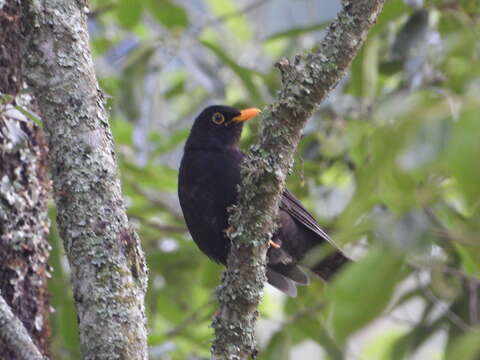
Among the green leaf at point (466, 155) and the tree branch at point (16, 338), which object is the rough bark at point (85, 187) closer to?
the tree branch at point (16, 338)

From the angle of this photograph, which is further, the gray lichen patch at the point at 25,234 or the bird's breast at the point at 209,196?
the bird's breast at the point at 209,196

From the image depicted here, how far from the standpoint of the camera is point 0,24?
174 inches

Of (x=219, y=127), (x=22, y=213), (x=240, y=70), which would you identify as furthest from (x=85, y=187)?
(x=240, y=70)

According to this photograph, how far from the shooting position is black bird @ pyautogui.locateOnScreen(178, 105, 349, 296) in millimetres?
5062

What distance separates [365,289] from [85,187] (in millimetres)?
1669

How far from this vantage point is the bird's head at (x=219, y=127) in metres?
5.62

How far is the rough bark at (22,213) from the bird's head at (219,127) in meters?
1.38

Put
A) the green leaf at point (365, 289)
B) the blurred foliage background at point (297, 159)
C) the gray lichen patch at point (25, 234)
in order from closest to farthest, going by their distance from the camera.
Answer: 1. the green leaf at point (365, 289)
2. the gray lichen patch at point (25, 234)
3. the blurred foliage background at point (297, 159)

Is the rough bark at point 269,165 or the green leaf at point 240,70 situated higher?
the green leaf at point 240,70

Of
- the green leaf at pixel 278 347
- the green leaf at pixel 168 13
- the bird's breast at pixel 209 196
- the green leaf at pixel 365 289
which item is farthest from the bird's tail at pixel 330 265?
the green leaf at pixel 365 289

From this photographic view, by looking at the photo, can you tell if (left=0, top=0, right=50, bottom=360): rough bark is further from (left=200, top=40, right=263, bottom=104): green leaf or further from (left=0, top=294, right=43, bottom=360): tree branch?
(left=200, top=40, right=263, bottom=104): green leaf

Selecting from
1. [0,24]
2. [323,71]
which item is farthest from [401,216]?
[0,24]

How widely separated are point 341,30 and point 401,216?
5.06 feet

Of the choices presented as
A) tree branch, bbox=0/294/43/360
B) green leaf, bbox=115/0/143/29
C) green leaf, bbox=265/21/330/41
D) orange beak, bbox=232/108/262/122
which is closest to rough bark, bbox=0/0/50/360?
tree branch, bbox=0/294/43/360
